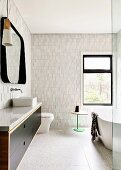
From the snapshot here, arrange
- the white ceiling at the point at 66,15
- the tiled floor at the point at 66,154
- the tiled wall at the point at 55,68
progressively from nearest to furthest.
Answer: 1. the tiled floor at the point at 66,154
2. the white ceiling at the point at 66,15
3. the tiled wall at the point at 55,68

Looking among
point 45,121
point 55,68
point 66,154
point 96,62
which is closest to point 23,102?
point 66,154

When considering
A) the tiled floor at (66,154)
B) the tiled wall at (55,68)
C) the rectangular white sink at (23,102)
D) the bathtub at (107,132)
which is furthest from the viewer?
the tiled wall at (55,68)

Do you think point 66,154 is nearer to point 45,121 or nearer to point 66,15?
point 45,121

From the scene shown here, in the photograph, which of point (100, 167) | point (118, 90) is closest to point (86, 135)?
point (100, 167)

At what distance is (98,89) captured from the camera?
17.7 feet

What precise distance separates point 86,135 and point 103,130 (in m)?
0.98

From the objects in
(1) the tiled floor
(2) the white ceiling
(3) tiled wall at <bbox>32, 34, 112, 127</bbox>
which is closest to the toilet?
(1) the tiled floor

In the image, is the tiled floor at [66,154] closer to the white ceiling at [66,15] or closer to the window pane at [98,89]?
the window pane at [98,89]

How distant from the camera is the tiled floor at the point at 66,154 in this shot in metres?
2.73

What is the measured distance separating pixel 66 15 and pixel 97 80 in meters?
2.15

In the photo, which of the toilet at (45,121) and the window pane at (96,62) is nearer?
the toilet at (45,121)

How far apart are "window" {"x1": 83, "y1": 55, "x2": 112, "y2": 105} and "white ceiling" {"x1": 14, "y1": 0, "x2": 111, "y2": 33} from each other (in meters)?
0.80

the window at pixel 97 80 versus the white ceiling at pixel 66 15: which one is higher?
the white ceiling at pixel 66 15

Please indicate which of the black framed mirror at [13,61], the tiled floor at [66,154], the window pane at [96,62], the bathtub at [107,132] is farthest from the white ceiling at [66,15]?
the tiled floor at [66,154]
